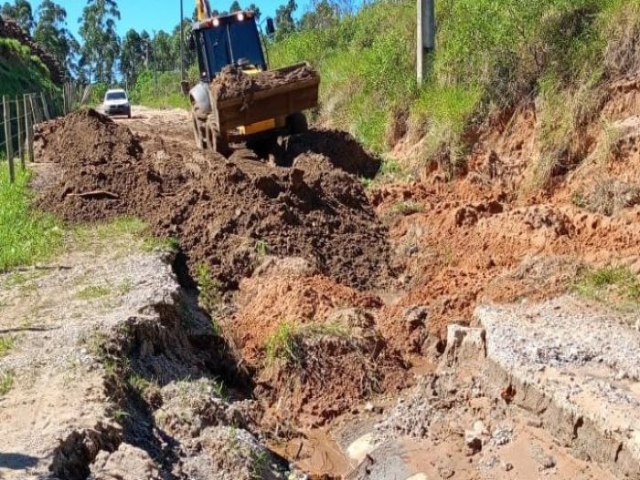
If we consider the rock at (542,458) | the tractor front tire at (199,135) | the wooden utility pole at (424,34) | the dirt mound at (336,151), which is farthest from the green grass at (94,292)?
the tractor front tire at (199,135)

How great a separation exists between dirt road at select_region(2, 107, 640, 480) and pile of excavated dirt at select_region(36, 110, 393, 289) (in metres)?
0.04

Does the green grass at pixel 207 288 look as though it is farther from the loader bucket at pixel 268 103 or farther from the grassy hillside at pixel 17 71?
the grassy hillside at pixel 17 71

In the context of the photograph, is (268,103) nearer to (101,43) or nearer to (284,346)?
(284,346)

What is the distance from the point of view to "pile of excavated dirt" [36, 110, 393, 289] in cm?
1023

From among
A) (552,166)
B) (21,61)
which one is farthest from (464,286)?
(21,61)

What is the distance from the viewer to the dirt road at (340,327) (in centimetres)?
566

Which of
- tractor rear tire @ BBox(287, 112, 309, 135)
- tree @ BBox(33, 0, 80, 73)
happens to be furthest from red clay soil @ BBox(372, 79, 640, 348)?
tree @ BBox(33, 0, 80, 73)

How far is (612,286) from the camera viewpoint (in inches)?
292

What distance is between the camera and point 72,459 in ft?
16.0

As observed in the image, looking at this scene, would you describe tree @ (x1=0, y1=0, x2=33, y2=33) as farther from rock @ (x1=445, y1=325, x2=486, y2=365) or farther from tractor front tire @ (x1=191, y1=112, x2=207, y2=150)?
rock @ (x1=445, y1=325, x2=486, y2=365)

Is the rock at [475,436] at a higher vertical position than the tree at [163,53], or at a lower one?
lower

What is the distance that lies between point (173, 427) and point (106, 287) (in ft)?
10.0

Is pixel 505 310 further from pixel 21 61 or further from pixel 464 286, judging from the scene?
pixel 21 61

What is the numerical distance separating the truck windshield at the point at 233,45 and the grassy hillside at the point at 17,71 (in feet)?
45.3
